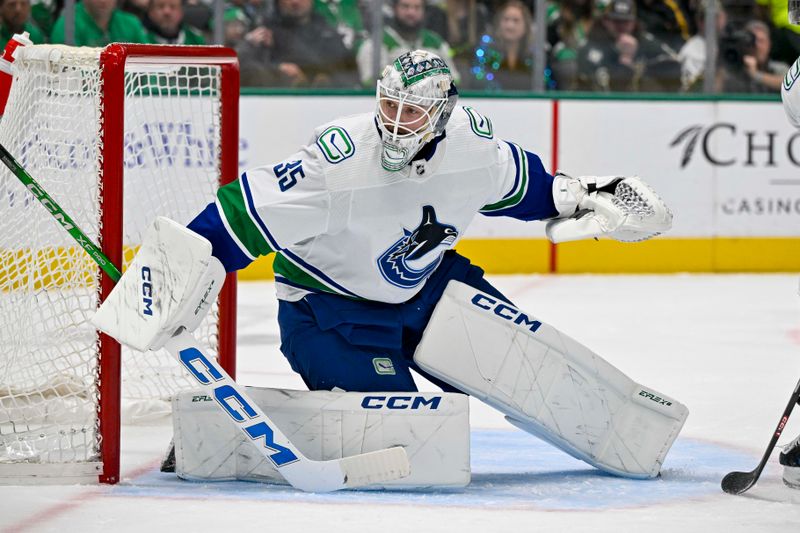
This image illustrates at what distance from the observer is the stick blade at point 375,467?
2.67 meters

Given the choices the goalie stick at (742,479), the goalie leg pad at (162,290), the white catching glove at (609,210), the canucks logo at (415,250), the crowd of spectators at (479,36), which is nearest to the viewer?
the goalie leg pad at (162,290)

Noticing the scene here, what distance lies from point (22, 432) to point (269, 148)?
12.4ft

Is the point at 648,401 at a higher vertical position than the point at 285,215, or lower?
lower

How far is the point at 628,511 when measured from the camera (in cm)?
258

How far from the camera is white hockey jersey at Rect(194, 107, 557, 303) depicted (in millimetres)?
2672

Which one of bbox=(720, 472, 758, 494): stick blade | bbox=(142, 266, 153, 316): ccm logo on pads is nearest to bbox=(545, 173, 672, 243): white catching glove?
bbox=(720, 472, 758, 494): stick blade

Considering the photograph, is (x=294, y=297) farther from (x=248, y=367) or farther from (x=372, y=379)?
(x=248, y=367)

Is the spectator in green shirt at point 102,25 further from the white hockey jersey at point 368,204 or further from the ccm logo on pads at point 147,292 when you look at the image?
the ccm logo on pads at point 147,292

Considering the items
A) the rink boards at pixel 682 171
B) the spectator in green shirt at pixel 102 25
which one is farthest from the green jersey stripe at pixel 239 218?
the rink boards at pixel 682 171

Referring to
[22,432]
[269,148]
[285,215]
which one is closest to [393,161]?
[285,215]

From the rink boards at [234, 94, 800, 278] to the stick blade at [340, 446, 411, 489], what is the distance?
4163 millimetres

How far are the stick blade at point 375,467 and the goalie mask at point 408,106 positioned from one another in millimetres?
547

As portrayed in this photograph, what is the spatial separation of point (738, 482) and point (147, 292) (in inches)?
46.7

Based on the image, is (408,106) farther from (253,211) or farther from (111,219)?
(111,219)
